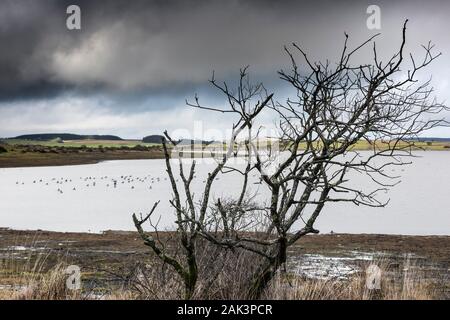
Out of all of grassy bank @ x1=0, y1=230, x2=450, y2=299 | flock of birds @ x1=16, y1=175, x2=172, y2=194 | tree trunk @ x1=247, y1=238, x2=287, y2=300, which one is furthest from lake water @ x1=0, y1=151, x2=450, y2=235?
tree trunk @ x1=247, y1=238, x2=287, y2=300

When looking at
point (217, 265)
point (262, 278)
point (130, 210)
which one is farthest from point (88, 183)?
point (262, 278)

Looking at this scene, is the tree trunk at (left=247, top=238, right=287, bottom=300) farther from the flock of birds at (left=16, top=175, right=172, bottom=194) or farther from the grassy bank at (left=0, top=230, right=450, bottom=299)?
the flock of birds at (left=16, top=175, right=172, bottom=194)

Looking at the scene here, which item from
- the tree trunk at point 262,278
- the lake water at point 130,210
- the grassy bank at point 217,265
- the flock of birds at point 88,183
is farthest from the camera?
the flock of birds at point 88,183

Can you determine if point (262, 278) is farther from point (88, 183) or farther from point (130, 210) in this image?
point (88, 183)

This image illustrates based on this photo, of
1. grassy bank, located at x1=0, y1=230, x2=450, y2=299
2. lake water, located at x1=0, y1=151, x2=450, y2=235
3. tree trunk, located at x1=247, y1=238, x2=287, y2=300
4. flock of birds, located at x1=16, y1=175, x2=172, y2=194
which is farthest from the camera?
flock of birds, located at x1=16, y1=175, x2=172, y2=194

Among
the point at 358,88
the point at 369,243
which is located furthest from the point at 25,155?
the point at 358,88

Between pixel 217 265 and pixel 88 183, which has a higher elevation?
pixel 217 265

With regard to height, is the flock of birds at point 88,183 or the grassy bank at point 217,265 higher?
the grassy bank at point 217,265

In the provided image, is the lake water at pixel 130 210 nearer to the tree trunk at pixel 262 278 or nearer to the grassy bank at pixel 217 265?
the grassy bank at pixel 217 265

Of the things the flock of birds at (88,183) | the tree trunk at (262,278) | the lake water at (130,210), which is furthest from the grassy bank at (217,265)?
the flock of birds at (88,183)

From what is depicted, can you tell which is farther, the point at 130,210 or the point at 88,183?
the point at 88,183

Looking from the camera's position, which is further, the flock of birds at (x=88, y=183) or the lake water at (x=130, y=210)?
the flock of birds at (x=88, y=183)

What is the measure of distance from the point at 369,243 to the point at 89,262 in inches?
425
